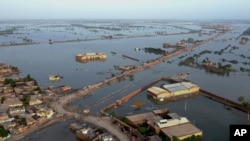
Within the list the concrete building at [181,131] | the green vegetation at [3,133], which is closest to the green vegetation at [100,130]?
the concrete building at [181,131]

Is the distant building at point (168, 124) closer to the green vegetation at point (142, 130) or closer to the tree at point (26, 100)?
the green vegetation at point (142, 130)

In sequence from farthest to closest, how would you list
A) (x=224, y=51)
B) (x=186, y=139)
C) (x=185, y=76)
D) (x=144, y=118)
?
(x=224, y=51), (x=185, y=76), (x=144, y=118), (x=186, y=139)

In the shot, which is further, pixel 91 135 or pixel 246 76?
pixel 246 76

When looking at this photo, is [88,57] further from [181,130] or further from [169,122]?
[181,130]

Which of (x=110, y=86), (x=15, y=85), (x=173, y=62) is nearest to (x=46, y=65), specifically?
(x=15, y=85)

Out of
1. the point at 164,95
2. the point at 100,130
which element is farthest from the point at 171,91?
the point at 100,130

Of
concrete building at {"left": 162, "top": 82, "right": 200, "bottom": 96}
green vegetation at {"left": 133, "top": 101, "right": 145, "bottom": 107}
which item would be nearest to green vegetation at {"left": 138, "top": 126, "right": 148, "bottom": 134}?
green vegetation at {"left": 133, "top": 101, "right": 145, "bottom": 107}

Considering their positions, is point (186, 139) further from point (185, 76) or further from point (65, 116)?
point (185, 76)
